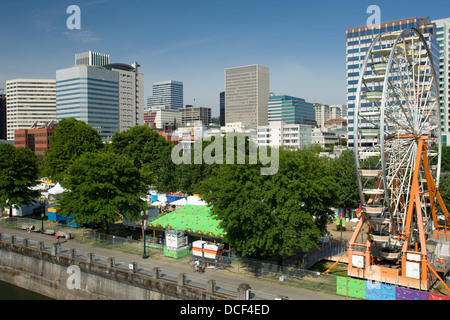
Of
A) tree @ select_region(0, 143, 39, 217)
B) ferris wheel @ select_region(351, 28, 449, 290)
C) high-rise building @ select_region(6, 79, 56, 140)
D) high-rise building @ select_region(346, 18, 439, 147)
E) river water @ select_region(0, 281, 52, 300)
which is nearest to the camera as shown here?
ferris wheel @ select_region(351, 28, 449, 290)

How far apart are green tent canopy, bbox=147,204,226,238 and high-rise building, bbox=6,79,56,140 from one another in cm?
17645

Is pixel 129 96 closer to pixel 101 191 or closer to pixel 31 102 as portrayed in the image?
pixel 31 102

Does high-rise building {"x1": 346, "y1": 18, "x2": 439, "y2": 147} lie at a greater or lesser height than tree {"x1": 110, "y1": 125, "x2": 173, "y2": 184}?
greater

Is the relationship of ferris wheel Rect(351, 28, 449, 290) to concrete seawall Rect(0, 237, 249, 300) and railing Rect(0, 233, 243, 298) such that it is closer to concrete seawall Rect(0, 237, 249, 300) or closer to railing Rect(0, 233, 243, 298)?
railing Rect(0, 233, 243, 298)

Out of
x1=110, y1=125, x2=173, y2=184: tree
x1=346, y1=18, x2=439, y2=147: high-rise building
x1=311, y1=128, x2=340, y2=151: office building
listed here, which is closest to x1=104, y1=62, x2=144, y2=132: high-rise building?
x1=311, y1=128, x2=340, y2=151: office building

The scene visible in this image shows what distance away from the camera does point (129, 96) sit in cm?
16850

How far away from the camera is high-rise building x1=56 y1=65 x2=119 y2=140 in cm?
14438

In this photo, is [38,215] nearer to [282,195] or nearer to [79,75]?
[282,195]

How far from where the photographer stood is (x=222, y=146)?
54.2 m

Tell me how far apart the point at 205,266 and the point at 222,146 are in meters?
28.1

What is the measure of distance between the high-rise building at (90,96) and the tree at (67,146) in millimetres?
90113
